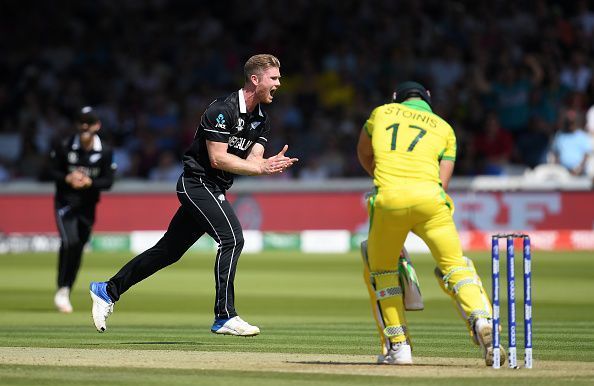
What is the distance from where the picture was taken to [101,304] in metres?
9.25

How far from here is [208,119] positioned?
8898mm

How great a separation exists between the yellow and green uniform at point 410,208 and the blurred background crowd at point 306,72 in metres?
12.0

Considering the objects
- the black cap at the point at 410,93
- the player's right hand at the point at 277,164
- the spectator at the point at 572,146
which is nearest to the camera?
the black cap at the point at 410,93

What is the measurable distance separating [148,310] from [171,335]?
8.86 ft

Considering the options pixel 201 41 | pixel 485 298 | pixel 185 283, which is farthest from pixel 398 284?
pixel 201 41

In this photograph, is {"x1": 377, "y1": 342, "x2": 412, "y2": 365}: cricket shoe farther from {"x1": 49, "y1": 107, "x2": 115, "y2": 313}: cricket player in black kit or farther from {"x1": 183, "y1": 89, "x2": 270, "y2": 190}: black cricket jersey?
{"x1": 49, "y1": 107, "x2": 115, "y2": 313}: cricket player in black kit

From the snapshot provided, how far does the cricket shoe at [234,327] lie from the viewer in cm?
896

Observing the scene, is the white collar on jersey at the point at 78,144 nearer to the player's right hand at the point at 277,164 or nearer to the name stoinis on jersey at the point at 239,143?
the name stoinis on jersey at the point at 239,143

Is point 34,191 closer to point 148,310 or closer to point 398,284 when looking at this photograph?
point 148,310

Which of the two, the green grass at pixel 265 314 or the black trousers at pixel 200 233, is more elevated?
the black trousers at pixel 200 233

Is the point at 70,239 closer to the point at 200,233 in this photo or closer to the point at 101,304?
the point at 101,304

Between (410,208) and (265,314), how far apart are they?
16.0 feet

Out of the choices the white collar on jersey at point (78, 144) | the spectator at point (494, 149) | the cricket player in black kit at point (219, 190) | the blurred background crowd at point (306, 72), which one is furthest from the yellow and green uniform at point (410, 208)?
the spectator at point (494, 149)

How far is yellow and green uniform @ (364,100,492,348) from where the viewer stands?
768 centimetres
